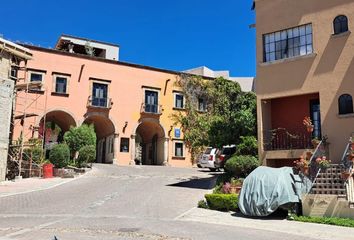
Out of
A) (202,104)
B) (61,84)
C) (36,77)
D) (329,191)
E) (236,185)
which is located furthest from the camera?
(202,104)

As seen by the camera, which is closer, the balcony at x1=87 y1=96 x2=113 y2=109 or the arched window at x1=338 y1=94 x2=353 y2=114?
the arched window at x1=338 y1=94 x2=353 y2=114

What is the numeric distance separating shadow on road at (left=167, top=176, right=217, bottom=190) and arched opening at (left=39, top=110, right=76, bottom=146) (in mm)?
14370

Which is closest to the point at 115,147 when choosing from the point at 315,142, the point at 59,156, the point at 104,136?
the point at 104,136

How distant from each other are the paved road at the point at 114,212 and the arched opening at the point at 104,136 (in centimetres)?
1227

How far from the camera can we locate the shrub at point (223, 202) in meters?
15.5

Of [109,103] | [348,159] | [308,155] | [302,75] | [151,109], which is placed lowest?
[348,159]

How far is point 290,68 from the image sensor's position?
57.8 feet

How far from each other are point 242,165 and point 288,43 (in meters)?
6.04

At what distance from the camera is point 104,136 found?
38031 millimetres

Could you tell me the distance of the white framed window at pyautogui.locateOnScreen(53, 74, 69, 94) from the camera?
109ft

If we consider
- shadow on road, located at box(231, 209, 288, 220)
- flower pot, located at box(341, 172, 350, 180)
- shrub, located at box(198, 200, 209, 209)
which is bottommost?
shadow on road, located at box(231, 209, 288, 220)

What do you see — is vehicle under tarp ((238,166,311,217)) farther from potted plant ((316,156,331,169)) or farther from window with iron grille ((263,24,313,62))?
window with iron grille ((263,24,313,62))

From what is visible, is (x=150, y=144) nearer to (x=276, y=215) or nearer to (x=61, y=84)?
(x=61, y=84)

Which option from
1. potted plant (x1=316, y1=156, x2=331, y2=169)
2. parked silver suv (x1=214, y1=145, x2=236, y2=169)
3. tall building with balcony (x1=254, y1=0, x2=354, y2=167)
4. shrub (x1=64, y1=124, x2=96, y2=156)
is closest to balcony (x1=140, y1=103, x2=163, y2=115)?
shrub (x1=64, y1=124, x2=96, y2=156)
